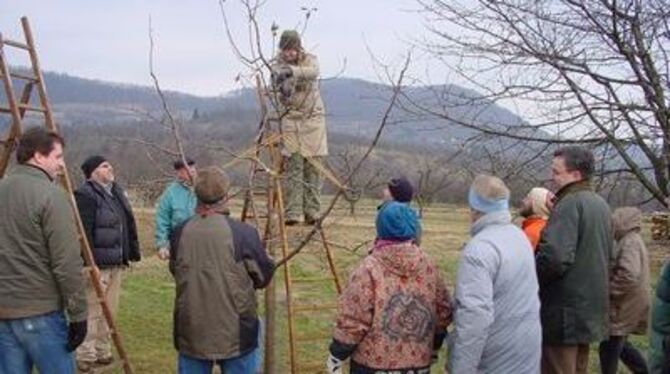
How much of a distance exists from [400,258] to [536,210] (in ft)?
5.11

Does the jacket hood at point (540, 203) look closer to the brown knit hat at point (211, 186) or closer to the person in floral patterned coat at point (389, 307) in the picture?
the person in floral patterned coat at point (389, 307)

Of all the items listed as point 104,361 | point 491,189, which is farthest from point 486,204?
point 104,361

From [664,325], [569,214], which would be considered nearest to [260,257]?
[569,214]

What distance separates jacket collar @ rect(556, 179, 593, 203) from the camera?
14.7 ft

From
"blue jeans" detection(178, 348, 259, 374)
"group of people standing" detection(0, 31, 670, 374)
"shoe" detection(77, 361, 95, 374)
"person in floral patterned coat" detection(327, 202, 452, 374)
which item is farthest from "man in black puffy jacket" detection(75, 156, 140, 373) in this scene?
"person in floral patterned coat" detection(327, 202, 452, 374)

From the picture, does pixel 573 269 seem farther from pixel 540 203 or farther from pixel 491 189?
pixel 491 189

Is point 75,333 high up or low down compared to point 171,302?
up

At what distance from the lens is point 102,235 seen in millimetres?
6586

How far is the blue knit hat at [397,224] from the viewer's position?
3633 mm

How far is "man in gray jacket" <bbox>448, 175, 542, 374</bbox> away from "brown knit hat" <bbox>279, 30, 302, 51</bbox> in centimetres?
259

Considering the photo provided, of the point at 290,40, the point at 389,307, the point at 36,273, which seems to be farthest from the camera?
the point at 290,40

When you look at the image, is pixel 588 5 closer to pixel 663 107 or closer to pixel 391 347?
pixel 663 107

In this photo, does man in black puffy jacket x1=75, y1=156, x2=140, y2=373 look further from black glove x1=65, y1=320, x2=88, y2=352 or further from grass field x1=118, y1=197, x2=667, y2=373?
black glove x1=65, y1=320, x2=88, y2=352

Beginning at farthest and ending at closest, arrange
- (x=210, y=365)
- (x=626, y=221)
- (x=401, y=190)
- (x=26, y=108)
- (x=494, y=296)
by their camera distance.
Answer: (x=626, y=221)
(x=26, y=108)
(x=401, y=190)
(x=210, y=365)
(x=494, y=296)
